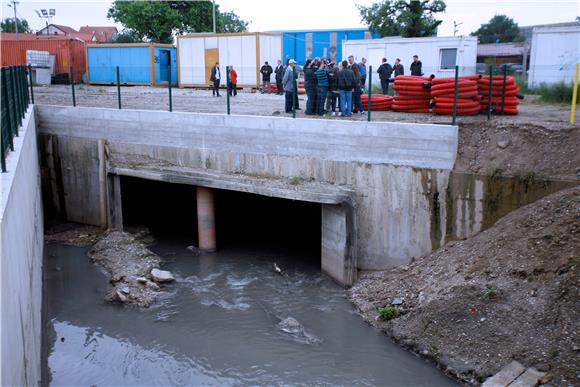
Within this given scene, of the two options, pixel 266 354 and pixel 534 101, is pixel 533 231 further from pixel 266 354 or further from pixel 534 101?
pixel 534 101

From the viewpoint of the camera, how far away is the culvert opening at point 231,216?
52.1ft

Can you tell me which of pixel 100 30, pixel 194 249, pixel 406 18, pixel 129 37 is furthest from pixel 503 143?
pixel 100 30

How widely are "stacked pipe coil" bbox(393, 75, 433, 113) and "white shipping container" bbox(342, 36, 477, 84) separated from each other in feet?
27.0

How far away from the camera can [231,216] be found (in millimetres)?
17938

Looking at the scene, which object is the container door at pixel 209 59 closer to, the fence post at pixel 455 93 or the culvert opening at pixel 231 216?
the culvert opening at pixel 231 216

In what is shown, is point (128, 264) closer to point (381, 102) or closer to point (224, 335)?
point (224, 335)

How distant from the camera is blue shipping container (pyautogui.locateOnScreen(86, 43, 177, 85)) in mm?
28453

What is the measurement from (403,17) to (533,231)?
2955 cm

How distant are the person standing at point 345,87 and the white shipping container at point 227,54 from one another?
11122 mm

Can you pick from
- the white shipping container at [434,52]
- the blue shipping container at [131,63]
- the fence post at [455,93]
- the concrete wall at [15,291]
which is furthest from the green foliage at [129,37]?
the concrete wall at [15,291]

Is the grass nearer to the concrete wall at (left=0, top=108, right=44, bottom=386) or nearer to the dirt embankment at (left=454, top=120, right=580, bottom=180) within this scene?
the dirt embankment at (left=454, top=120, right=580, bottom=180)

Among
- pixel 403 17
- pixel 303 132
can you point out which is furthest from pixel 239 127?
pixel 403 17

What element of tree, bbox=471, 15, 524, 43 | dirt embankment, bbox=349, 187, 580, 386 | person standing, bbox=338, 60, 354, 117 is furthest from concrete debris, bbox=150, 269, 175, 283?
tree, bbox=471, 15, 524, 43

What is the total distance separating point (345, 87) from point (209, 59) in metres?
13.4
